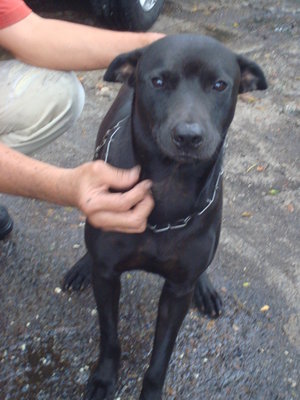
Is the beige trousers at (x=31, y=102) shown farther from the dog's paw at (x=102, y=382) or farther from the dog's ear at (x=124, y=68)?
the dog's paw at (x=102, y=382)

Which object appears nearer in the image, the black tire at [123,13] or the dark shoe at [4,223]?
the dark shoe at [4,223]

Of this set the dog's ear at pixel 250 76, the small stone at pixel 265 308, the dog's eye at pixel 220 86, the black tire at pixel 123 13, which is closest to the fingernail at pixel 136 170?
the dog's eye at pixel 220 86

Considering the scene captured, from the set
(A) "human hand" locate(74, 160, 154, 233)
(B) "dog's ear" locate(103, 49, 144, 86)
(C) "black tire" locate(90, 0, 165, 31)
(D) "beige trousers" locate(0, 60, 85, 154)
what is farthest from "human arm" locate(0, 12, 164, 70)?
(C) "black tire" locate(90, 0, 165, 31)

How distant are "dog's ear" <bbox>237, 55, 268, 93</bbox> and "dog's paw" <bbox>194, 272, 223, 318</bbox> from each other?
0.97 meters

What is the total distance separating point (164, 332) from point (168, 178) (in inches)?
23.3

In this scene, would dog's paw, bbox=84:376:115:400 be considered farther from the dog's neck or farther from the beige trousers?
the beige trousers

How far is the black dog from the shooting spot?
173 cm

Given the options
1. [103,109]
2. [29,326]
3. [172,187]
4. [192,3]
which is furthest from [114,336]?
[192,3]

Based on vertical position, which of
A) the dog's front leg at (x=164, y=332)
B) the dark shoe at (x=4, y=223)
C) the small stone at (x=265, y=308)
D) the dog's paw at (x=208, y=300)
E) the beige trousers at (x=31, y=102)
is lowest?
the small stone at (x=265, y=308)

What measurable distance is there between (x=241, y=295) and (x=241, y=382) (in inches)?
17.7

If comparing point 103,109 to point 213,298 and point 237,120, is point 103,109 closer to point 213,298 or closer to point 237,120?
point 237,120

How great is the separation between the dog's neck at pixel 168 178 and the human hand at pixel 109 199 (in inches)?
3.9

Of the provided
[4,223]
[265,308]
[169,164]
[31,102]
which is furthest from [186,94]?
[4,223]

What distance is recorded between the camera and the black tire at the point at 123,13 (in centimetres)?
450
